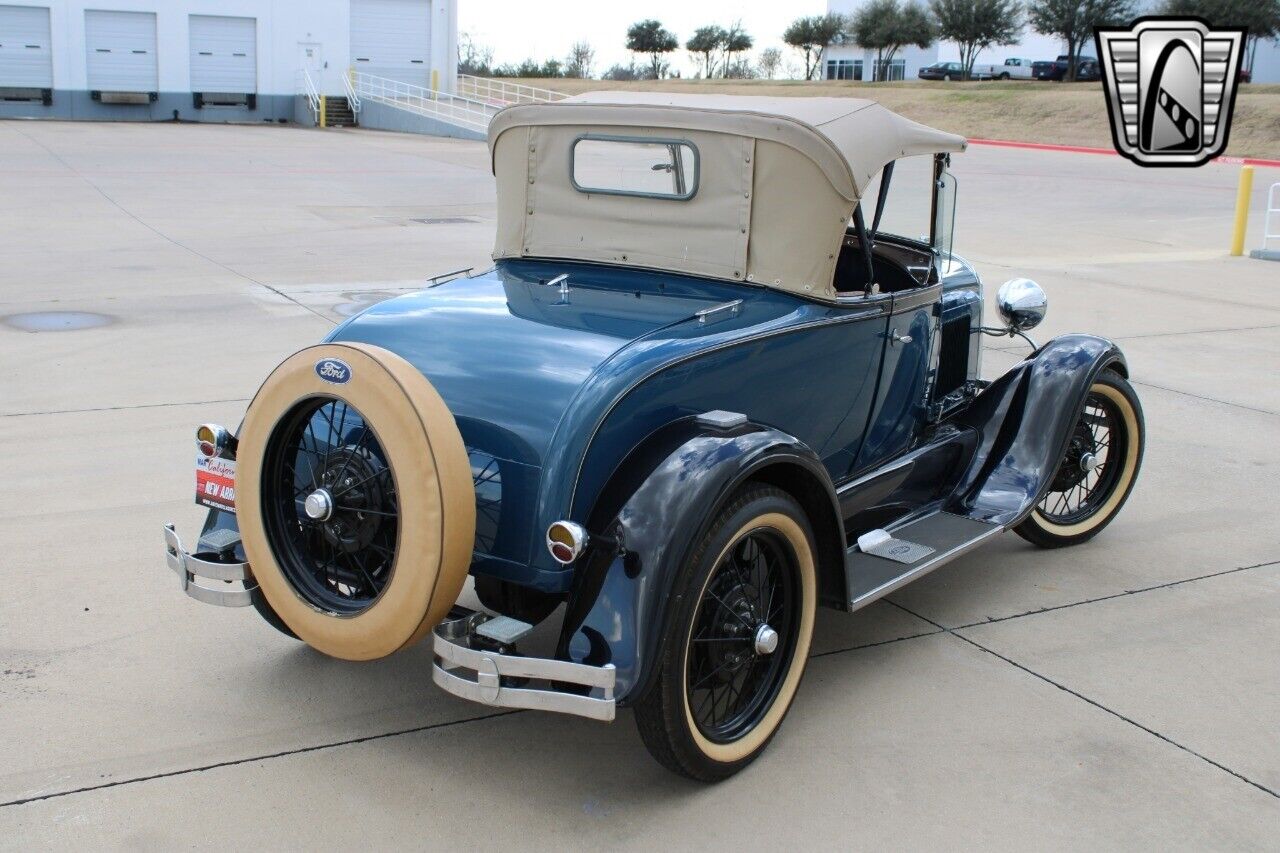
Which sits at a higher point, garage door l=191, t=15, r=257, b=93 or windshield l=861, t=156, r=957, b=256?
garage door l=191, t=15, r=257, b=93

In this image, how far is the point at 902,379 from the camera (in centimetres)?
456

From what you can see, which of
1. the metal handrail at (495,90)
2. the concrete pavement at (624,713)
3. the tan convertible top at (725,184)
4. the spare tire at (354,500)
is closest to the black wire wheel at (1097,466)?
the concrete pavement at (624,713)

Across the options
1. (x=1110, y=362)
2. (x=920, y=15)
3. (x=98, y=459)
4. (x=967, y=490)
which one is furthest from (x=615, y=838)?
(x=920, y=15)

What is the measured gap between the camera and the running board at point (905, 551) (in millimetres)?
3820

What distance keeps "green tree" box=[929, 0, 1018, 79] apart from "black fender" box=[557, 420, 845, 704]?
60.7 m

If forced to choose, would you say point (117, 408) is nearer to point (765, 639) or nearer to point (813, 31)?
point (765, 639)

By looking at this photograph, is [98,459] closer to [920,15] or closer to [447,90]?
[447,90]

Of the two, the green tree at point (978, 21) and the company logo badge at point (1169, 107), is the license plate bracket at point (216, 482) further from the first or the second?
the green tree at point (978, 21)

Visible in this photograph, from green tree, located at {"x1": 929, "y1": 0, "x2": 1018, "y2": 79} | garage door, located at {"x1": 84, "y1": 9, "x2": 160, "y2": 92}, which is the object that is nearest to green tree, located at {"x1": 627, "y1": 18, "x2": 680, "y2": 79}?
green tree, located at {"x1": 929, "y1": 0, "x2": 1018, "y2": 79}

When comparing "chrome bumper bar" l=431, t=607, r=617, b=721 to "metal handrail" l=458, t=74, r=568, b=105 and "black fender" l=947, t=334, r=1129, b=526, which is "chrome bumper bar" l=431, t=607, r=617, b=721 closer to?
"black fender" l=947, t=334, r=1129, b=526

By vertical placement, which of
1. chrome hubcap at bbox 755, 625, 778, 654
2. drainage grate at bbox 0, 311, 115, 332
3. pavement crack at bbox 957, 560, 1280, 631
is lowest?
pavement crack at bbox 957, 560, 1280, 631

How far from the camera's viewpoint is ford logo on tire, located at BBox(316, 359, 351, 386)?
317 cm

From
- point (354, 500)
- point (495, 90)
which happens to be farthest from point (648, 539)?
point (495, 90)

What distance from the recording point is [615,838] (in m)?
3.14
